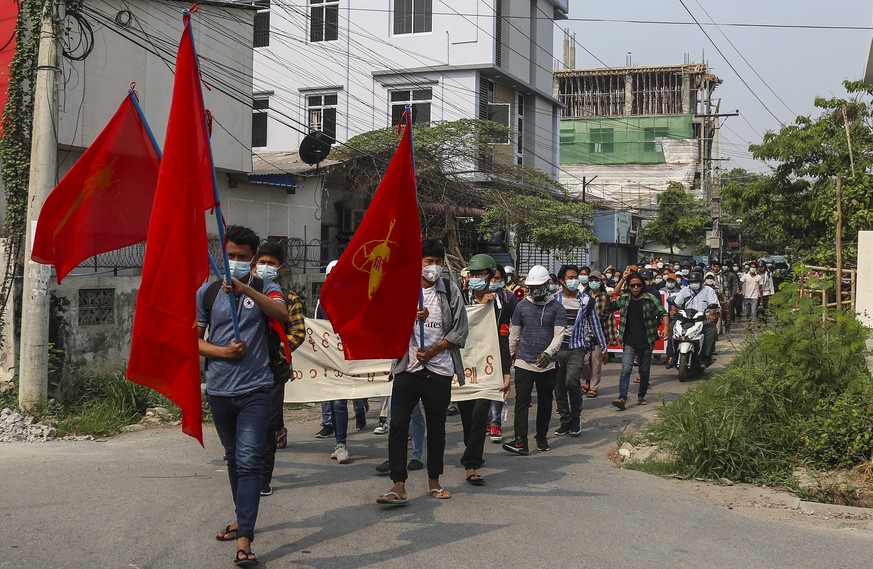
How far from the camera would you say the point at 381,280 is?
20.6ft

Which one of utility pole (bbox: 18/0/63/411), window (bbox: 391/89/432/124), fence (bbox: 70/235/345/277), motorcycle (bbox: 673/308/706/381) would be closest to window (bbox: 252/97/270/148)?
window (bbox: 391/89/432/124)

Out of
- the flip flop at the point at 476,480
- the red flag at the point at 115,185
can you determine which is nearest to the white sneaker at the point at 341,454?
the flip flop at the point at 476,480

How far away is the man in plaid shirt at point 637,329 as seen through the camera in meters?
12.1

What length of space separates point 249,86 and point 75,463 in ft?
34.9

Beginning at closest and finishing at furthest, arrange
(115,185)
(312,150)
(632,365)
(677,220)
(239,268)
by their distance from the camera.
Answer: (239,268)
(115,185)
(632,365)
(312,150)
(677,220)

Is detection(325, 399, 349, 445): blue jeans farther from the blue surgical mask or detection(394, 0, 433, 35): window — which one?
detection(394, 0, 433, 35): window

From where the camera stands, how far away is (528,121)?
112 feet

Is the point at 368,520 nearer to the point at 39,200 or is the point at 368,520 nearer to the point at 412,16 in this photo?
the point at 39,200

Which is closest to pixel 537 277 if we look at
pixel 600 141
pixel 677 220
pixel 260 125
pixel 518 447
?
pixel 518 447

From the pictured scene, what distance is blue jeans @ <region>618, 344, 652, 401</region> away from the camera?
39.6 feet

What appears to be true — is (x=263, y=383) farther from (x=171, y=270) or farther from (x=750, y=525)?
(x=750, y=525)

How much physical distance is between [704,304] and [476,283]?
23.3 ft

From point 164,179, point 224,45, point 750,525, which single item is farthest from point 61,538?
point 224,45

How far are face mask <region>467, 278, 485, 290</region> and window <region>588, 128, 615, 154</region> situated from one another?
59.0 m
